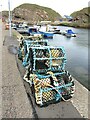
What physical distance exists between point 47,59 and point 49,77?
1.26 meters

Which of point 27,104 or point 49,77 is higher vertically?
point 49,77

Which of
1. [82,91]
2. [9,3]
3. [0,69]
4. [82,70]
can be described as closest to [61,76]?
[82,91]

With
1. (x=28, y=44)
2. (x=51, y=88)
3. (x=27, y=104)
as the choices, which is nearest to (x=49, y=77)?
(x=51, y=88)

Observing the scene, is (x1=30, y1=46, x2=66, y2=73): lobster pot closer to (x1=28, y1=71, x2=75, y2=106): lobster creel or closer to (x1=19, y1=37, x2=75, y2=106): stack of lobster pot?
(x1=19, y1=37, x2=75, y2=106): stack of lobster pot

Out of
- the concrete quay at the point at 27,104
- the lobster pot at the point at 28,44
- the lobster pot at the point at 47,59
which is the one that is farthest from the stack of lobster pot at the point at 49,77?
the lobster pot at the point at 28,44

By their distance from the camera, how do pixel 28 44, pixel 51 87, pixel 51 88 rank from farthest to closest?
pixel 28 44
pixel 51 87
pixel 51 88

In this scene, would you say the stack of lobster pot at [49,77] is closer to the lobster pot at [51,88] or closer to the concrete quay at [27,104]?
the lobster pot at [51,88]

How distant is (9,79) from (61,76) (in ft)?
8.68

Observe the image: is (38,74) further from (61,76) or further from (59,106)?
(59,106)

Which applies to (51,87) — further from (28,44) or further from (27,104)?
(28,44)

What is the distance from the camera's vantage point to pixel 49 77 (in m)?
9.69

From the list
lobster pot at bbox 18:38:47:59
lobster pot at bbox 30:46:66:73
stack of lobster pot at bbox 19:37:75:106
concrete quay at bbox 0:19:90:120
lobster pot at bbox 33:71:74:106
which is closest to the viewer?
concrete quay at bbox 0:19:90:120

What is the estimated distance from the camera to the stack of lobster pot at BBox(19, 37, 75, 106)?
8.70 meters

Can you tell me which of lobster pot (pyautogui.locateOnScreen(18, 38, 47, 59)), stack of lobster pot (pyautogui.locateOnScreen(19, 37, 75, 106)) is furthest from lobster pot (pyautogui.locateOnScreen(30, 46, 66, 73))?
lobster pot (pyautogui.locateOnScreen(18, 38, 47, 59))
